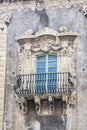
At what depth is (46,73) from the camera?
2186 centimetres

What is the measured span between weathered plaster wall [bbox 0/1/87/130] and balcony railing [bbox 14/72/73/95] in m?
0.47

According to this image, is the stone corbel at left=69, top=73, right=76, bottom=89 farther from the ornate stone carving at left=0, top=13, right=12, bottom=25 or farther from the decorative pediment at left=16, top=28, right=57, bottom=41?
the ornate stone carving at left=0, top=13, right=12, bottom=25

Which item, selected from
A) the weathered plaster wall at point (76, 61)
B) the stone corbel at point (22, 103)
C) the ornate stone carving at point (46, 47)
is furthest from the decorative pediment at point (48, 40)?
the stone corbel at point (22, 103)

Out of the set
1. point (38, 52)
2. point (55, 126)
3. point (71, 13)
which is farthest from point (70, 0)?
point (55, 126)

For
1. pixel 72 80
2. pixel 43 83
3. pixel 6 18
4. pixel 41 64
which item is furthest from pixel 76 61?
pixel 6 18

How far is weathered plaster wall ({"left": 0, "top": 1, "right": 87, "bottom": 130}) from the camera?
21.1 meters

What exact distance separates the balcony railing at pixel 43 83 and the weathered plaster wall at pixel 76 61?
1.54ft

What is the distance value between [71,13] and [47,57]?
222 cm

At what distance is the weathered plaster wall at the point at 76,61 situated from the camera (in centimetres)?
2114

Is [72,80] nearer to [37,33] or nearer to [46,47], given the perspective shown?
[46,47]

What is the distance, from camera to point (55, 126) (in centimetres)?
2111

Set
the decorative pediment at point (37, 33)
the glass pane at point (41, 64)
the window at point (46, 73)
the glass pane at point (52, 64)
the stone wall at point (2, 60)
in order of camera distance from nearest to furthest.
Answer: the window at point (46, 73), the stone wall at point (2, 60), the glass pane at point (52, 64), the glass pane at point (41, 64), the decorative pediment at point (37, 33)

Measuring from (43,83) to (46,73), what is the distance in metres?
0.44

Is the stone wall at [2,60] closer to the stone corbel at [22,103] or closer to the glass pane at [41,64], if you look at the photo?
the stone corbel at [22,103]
